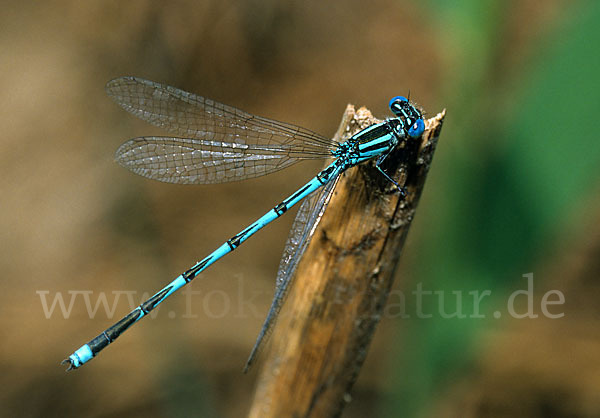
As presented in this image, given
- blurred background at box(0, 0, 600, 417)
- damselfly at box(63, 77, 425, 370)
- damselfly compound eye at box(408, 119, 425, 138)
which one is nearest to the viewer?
damselfly compound eye at box(408, 119, 425, 138)

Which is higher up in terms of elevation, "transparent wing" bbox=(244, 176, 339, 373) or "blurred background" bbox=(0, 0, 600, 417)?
"blurred background" bbox=(0, 0, 600, 417)

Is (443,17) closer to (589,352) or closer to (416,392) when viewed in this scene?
(416,392)

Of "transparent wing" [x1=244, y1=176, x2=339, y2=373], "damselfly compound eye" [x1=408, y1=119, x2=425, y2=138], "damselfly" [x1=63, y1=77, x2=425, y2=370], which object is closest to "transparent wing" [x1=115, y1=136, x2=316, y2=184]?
"damselfly" [x1=63, y1=77, x2=425, y2=370]

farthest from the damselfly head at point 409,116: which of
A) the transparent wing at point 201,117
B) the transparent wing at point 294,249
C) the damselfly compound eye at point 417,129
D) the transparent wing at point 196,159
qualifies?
the transparent wing at point 196,159

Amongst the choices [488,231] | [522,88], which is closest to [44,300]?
[488,231]

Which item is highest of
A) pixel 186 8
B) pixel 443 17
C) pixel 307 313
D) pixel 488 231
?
pixel 186 8

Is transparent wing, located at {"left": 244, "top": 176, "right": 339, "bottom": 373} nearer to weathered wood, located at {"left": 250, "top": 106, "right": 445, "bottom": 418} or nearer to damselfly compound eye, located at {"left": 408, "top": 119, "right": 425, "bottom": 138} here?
weathered wood, located at {"left": 250, "top": 106, "right": 445, "bottom": 418}

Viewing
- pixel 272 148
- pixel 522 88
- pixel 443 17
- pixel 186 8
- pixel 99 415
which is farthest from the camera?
pixel 186 8
